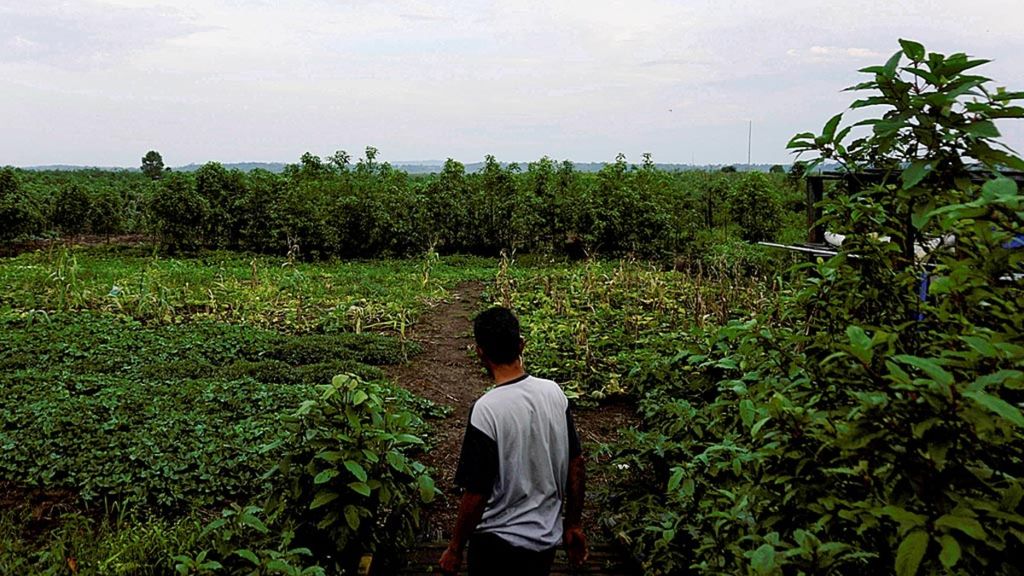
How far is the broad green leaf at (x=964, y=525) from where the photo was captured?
3.84 feet

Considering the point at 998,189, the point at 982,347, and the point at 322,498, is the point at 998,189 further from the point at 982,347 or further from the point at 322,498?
the point at 322,498

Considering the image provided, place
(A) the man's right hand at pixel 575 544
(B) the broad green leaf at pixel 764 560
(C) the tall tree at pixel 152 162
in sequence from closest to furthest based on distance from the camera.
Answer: (B) the broad green leaf at pixel 764 560, (A) the man's right hand at pixel 575 544, (C) the tall tree at pixel 152 162

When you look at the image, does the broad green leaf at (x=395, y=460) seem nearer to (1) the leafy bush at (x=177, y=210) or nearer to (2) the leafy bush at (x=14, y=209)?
(1) the leafy bush at (x=177, y=210)

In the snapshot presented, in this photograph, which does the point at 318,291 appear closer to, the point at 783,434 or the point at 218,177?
the point at 218,177

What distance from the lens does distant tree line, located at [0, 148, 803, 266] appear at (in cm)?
1602

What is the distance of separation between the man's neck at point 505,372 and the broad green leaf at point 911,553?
1.40 metres

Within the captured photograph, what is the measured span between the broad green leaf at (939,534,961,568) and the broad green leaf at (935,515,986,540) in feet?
0.07

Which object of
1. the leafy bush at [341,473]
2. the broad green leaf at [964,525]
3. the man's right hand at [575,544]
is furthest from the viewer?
the leafy bush at [341,473]

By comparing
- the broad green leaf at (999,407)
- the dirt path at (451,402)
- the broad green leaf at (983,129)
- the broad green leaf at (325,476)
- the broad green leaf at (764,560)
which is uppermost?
the broad green leaf at (983,129)

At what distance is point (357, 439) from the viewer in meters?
2.94

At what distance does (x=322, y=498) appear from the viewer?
2842 millimetres

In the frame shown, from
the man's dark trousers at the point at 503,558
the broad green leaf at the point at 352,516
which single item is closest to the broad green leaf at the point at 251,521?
the broad green leaf at the point at 352,516

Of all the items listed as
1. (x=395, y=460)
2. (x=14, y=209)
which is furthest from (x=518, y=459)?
(x=14, y=209)

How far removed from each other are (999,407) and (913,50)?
84 centimetres
